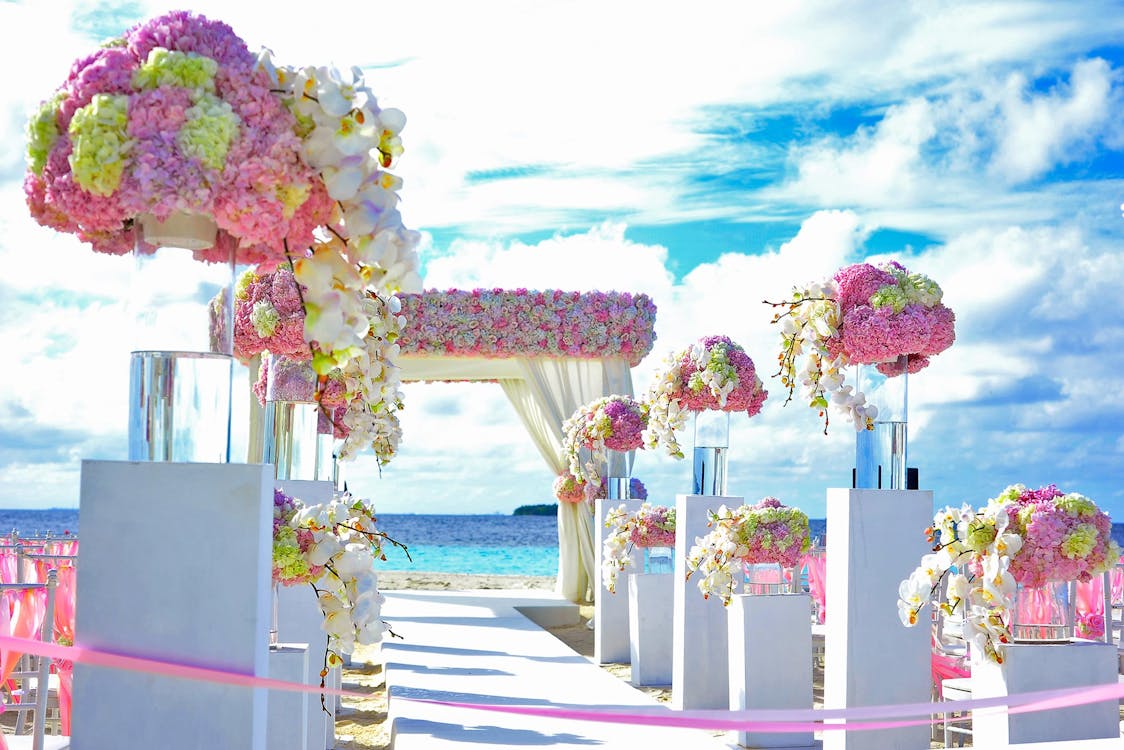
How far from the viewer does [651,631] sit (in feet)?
25.4

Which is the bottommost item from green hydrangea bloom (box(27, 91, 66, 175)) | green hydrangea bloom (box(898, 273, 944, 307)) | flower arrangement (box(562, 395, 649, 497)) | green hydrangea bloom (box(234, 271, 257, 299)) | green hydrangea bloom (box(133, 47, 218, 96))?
flower arrangement (box(562, 395, 649, 497))

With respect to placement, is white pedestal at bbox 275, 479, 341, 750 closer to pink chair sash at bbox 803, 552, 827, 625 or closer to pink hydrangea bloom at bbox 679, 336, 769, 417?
pink hydrangea bloom at bbox 679, 336, 769, 417

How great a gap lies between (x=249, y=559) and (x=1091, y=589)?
6.78m

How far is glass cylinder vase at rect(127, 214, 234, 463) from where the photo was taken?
2.13 m

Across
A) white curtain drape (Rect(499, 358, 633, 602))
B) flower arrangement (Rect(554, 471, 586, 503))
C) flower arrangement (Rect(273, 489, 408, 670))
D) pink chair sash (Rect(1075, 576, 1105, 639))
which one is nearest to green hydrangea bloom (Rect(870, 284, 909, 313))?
flower arrangement (Rect(273, 489, 408, 670))

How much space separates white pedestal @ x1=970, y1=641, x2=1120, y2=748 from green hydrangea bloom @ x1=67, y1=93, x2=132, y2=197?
2922mm

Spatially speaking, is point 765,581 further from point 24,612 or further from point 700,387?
point 24,612

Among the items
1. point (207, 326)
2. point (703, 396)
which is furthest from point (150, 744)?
point (703, 396)

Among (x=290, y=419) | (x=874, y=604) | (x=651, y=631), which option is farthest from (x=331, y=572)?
(x=651, y=631)

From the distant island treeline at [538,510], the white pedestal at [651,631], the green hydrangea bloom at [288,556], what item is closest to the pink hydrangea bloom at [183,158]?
the green hydrangea bloom at [288,556]

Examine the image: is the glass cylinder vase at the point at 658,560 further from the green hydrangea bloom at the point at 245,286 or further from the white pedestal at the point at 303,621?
the green hydrangea bloom at the point at 245,286

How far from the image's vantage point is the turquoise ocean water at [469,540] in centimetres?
3142

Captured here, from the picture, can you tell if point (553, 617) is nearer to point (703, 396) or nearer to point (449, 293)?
point (449, 293)

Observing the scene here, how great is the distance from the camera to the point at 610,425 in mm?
9477
